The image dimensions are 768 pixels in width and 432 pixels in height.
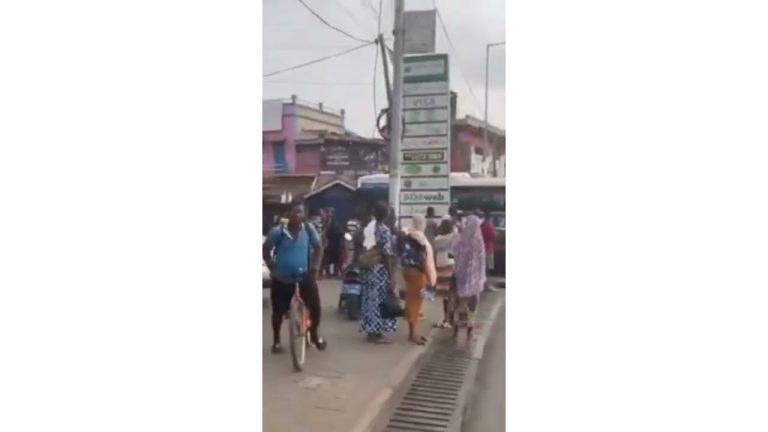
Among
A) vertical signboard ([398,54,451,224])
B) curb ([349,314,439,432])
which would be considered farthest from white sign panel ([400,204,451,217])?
curb ([349,314,439,432])

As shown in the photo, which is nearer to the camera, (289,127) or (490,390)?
(490,390)

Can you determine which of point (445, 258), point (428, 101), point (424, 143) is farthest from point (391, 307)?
point (428, 101)

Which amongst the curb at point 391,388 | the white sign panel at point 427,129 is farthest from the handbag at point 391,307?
the white sign panel at point 427,129

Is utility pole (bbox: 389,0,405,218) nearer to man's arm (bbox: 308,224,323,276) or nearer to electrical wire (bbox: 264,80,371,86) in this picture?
electrical wire (bbox: 264,80,371,86)

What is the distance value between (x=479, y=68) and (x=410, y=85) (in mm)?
204

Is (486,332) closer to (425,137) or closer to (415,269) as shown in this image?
(415,269)

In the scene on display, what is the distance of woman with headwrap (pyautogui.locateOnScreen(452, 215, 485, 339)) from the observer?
1838mm

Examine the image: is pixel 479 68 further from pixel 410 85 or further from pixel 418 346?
pixel 418 346

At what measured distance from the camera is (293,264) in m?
1.97

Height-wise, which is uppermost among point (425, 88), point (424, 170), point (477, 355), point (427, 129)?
point (425, 88)

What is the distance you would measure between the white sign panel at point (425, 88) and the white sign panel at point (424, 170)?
0.21 meters

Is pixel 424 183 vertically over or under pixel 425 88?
under

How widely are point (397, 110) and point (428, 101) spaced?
0.31 feet
